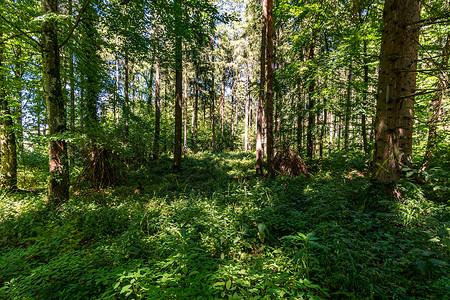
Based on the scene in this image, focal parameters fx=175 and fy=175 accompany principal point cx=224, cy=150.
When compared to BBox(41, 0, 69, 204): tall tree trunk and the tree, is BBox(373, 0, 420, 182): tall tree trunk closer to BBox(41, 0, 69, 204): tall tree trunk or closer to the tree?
the tree

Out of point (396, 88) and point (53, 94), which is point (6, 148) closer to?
point (53, 94)

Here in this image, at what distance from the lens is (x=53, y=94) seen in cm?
457

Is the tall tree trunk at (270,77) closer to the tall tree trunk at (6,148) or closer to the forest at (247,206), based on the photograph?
the forest at (247,206)

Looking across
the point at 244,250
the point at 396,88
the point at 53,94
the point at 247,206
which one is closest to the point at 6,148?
the point at 53,94

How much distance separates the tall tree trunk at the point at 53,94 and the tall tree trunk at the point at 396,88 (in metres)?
7.26

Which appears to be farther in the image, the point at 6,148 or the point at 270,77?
the point at 270,77

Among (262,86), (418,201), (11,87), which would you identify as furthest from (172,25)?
(418,201)

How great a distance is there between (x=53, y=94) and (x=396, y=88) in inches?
306

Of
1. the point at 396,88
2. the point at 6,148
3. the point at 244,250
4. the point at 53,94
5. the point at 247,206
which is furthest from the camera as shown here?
the point at 6,148

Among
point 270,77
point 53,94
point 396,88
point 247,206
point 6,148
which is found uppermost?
point 270,77

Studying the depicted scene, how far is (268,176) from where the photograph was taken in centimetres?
774

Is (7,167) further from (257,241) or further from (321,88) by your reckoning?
(321,88)

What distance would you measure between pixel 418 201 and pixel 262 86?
7.32m

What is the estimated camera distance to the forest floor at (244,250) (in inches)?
75.0
